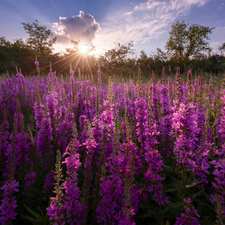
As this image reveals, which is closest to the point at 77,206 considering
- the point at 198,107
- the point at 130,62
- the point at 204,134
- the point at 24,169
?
the point at 24,169

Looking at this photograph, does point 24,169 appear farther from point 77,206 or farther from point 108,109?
point 108,109

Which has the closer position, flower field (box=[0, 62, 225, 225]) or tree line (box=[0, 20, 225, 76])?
flower field (box=[0, 62, 225, 225])

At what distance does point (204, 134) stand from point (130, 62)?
34.6 meters

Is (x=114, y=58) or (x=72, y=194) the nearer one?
(x=72, y=194)

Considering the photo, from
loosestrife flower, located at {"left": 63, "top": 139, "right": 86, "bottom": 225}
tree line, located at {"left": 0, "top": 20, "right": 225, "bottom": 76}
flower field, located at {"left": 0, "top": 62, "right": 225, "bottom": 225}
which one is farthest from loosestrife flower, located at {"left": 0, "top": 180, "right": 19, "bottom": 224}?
tree line, located at {"left": 0, "top": 20, "right": 225, "bottom": 76}

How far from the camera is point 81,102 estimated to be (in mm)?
3971

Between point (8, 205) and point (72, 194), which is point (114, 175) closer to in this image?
point (72, 194)

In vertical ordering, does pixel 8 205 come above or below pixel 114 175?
below

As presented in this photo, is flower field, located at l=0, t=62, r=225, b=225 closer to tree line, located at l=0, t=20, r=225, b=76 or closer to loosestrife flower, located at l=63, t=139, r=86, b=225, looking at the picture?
loosestrife flower, located at l=63, t=139, r=86, b=225

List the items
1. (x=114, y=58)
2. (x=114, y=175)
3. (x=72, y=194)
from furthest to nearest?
1. (x=114, y=58)
2. (x=114, y=175)
3. (x=72, y=194)

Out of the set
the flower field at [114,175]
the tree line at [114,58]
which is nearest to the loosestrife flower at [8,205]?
the flower field at [114,175]

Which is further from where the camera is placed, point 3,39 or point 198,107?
point 3,39

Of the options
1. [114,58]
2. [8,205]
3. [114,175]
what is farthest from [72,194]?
[114,58]

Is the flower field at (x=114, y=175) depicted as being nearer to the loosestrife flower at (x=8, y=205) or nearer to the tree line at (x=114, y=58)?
the loosestrife flower at (x=8, y=205)
